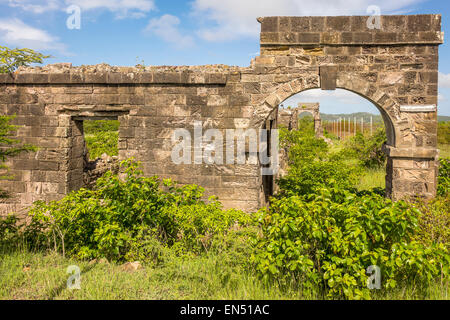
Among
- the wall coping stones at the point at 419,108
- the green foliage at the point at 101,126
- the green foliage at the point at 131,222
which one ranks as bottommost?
the green foliage at the point at 131,222

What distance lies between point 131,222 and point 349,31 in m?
5.03

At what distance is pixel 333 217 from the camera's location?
148 inches

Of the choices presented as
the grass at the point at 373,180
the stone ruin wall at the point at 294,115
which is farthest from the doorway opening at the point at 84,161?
the stone ruin wall at the point at 294,115

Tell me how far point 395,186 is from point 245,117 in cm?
306

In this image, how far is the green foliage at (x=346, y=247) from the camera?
3.27m

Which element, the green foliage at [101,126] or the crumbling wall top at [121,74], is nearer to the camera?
the crumbling wall top at [121,74]

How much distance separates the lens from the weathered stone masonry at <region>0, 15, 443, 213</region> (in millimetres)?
5727

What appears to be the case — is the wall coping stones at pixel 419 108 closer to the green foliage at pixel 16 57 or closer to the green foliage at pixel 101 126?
the green foliage at pixel 16 57

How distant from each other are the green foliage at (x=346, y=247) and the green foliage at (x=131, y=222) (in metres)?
0.96

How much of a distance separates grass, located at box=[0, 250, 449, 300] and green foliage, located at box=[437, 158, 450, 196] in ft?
10.4

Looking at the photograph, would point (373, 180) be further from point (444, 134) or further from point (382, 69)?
point (444, 134)

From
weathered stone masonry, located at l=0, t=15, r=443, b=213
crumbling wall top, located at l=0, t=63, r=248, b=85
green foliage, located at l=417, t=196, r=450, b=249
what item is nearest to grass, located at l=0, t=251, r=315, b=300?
green foliage, located at l=417, t=196, r=450, b=249

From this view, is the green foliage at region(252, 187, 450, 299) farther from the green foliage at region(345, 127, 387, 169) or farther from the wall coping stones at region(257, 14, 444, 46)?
the green foliage at region(345, 127, 387, 169)

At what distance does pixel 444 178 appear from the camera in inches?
257
